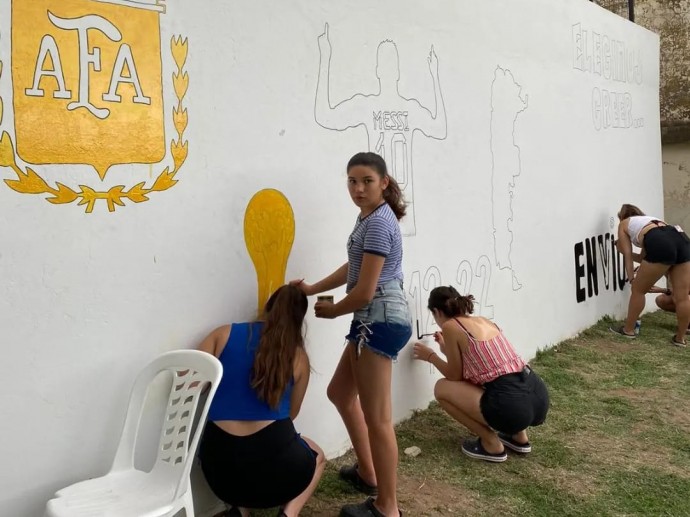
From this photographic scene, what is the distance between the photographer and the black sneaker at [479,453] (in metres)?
3.67

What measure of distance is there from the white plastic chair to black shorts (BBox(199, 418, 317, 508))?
0.47 feet

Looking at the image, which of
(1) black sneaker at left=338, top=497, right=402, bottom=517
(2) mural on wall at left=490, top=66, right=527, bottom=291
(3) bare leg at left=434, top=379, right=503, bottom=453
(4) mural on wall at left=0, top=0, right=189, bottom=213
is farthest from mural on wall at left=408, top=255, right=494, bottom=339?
(4) mural on wall at left=0, top=0, right=189, bottom=213

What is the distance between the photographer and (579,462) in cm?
361

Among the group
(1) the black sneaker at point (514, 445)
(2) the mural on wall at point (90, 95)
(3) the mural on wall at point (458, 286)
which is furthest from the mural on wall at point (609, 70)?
(2) the mural on wall at point (90, 95)

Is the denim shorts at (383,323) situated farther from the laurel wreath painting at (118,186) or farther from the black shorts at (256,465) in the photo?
the laurel wreath painting at (118,186)

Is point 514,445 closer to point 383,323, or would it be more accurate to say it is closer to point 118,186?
point 383,323

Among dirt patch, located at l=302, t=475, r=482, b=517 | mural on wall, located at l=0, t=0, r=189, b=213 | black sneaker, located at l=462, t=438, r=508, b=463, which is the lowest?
dirt patch, located at l=302, t=475, r=482, b=517

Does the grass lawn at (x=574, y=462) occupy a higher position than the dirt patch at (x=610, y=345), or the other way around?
the dirt patch at (x=610, y=345)

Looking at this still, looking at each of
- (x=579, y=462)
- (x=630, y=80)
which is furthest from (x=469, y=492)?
(x=630, y=80)

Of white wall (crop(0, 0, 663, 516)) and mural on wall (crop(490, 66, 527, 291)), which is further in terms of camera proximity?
mural on wall (crop(490, 66, 527, 291))

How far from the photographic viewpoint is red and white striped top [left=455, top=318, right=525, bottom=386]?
3660 mm

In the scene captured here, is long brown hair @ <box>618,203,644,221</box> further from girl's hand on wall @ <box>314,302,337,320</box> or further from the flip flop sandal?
girl's hand on wall @ <box>314,302,337,320</box>

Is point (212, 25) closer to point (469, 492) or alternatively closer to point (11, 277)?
point (11, 277)

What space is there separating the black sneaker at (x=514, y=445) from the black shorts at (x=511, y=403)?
0.47ft
